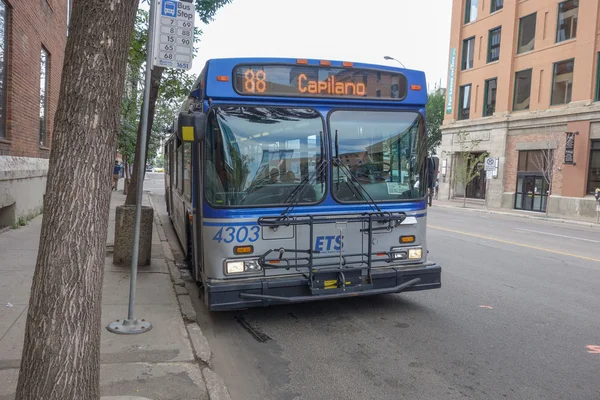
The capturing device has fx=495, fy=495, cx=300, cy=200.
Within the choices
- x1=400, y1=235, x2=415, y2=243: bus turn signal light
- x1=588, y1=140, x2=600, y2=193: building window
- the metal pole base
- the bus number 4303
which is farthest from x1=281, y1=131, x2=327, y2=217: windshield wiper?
x1=588, y1=140, x2=600, y2=193: building window

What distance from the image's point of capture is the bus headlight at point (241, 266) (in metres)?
5.41

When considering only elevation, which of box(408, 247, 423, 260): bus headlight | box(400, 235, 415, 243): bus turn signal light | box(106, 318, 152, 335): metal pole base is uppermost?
box(400, 235, 415, 243): bus turn signal light

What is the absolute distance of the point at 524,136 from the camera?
29.0m

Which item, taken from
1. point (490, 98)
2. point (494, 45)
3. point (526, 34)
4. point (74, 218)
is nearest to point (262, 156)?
point (74, 218)

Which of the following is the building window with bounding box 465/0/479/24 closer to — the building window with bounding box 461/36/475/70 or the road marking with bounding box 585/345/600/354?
the building window with bounding box 461/36/475/70

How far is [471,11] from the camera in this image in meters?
34.4

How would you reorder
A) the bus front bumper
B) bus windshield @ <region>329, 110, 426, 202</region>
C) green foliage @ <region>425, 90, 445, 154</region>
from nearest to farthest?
the bus front bumper, bus windshield @ <region>329, 110, 426, 202</region>, green foliage @ <region>425, 90, 445, 154</region>

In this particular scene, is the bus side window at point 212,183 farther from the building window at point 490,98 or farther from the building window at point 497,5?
the building window at point 497,5

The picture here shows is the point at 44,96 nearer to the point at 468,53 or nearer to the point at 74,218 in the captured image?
the point at 74,218

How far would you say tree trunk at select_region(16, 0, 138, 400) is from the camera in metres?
2.76

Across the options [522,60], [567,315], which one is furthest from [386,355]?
[522,60]

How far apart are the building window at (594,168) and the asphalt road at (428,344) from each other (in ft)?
62.4

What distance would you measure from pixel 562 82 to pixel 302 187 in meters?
26.5

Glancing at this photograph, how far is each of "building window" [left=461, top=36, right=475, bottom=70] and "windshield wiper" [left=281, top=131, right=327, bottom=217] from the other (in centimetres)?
3200
